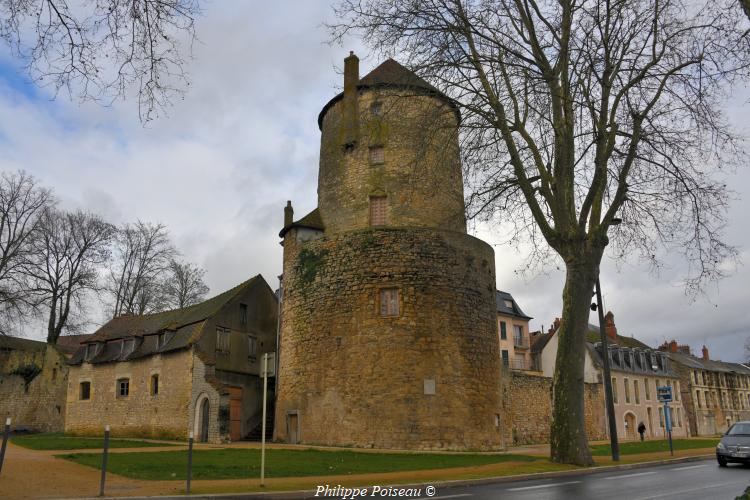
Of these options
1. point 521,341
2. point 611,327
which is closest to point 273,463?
point 521,341

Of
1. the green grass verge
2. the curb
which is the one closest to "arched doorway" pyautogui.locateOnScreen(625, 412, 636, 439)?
the curb

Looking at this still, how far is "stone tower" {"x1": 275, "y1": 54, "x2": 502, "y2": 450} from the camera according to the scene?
65.9 ft

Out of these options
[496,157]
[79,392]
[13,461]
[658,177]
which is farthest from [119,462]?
[79,392]

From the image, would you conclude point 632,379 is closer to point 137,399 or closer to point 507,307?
point 507,307

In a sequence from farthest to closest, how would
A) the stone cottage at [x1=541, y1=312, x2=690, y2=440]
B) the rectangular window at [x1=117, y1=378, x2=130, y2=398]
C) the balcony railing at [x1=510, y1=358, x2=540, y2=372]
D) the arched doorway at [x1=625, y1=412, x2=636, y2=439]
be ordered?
the balcony railing at [x1=510, y1=358, x2=540, y2=372] < the arched doorway at [x1=625, y1=412, x2=636, y2=439] < the stone cottage at [x1=541, y1=312, x2=690, y2=440] < the rectangular window at [x1=117, y1=378, x2=130, y2=398]

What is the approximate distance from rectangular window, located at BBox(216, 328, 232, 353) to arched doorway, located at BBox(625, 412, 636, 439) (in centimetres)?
3011

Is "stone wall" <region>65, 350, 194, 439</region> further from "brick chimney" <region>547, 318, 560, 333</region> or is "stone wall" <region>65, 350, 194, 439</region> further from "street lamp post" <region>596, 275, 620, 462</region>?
"brick chimney" <region>547, 318, 560, 333</region>

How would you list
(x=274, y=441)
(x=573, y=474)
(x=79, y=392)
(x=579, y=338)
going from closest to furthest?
(x=573, y=474) → (x=579, y=338) → (x=274, y=441) → (x=79, y=392)

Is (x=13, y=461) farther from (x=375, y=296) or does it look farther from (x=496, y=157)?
(x=496, y=157)

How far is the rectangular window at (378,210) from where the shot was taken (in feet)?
75.4

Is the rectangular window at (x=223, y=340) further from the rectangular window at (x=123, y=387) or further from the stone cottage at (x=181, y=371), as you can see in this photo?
the rectangular window at (x=123, y=387)

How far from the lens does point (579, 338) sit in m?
14.7

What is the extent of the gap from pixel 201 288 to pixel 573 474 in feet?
113

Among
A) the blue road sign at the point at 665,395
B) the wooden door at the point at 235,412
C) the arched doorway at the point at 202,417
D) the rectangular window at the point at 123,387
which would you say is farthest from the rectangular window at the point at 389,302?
the rectangular window at the point at 123,387
